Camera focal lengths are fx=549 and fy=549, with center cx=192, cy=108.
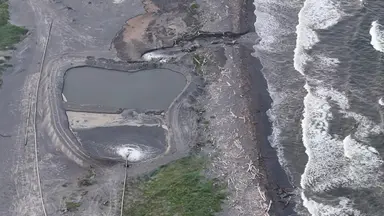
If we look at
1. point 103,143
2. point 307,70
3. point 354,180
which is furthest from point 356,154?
point 103,143

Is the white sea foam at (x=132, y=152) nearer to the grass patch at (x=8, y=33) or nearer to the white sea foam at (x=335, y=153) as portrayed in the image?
the white sea foam at (x=335, y=153)

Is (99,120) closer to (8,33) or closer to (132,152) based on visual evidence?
(132,152)

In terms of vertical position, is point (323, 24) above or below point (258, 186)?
above

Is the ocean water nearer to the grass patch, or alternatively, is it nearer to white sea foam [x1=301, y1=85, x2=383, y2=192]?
white sea foam [x1=301, y1=85, x2=383, y2=192]

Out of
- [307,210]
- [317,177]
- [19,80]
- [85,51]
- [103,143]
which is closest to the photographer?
[307,210]

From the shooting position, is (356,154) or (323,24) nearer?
(356,154)

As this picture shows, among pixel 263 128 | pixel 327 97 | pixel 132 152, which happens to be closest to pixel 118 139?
pixel 132 152

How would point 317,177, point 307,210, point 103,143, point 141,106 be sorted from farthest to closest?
point 141,106 → point 103,143 → point 317,177 → point 307,210

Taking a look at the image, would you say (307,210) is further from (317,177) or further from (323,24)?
(323,24)

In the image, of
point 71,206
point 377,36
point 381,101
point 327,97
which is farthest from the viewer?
point 377,36
